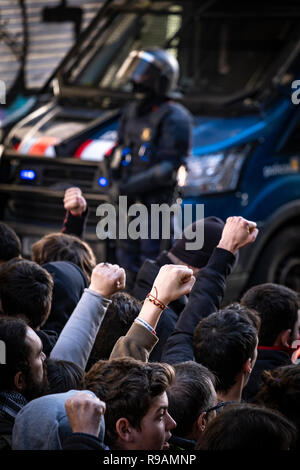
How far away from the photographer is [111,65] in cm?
807

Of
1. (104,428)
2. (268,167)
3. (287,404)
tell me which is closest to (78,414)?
(104,428)

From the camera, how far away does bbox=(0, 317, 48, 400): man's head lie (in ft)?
10.1

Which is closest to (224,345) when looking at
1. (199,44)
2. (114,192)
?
(114,192)

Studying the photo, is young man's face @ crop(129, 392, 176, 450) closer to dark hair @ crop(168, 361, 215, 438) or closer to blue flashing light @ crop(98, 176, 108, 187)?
dark hair @ crop(168, 361, 215, 438)

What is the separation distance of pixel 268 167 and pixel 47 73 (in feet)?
10.2

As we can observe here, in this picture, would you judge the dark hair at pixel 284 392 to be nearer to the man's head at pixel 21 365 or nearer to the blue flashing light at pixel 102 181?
the man's head at pixel 21 365

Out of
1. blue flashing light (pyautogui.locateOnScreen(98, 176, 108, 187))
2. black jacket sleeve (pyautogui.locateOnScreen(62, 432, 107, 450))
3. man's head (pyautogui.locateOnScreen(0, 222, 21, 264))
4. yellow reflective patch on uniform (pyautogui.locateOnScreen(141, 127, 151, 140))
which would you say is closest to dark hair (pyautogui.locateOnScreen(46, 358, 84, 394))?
black jacket sleeve (pyautogui.locateOnScreen(62, 432, 107, 450))

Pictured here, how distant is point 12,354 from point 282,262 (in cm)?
456

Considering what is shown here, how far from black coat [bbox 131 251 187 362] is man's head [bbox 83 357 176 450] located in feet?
3.65

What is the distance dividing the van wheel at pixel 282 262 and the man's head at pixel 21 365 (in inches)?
169

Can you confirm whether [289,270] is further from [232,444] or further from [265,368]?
[232,444]

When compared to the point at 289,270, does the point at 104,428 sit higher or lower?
higher

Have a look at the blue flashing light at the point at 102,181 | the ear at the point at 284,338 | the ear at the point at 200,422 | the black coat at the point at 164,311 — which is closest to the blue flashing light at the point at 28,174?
the blue flashing light at the point at 102,181

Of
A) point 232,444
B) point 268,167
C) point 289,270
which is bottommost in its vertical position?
point 289,270
